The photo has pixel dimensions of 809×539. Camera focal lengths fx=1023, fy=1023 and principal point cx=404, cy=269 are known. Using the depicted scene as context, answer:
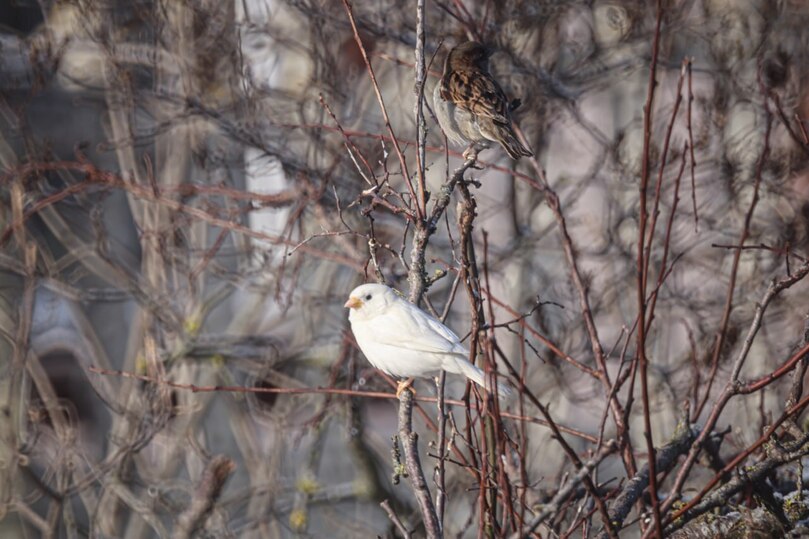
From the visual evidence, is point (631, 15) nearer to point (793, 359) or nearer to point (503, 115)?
point (503, 115)

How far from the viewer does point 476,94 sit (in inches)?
157

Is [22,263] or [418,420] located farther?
[418,420]

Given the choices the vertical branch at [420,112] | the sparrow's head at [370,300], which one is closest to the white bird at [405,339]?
the sparrow's head at [370,300]

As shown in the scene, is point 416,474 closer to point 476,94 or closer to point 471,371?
point 471,371

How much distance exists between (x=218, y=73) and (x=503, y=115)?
324cm

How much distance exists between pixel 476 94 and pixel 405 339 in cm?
167

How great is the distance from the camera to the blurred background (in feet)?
21.1

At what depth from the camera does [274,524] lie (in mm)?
7508

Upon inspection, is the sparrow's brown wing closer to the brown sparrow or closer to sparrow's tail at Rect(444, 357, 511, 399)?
the brown sparrow

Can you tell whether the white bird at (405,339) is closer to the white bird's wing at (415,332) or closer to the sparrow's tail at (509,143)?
the white bird's wing at (415,332)

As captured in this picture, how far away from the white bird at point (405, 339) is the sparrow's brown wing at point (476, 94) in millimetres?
1414

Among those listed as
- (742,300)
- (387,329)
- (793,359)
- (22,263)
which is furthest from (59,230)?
(793,359)

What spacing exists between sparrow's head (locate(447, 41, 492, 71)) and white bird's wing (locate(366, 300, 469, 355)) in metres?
1.85

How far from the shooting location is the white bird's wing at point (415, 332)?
2.54 m
